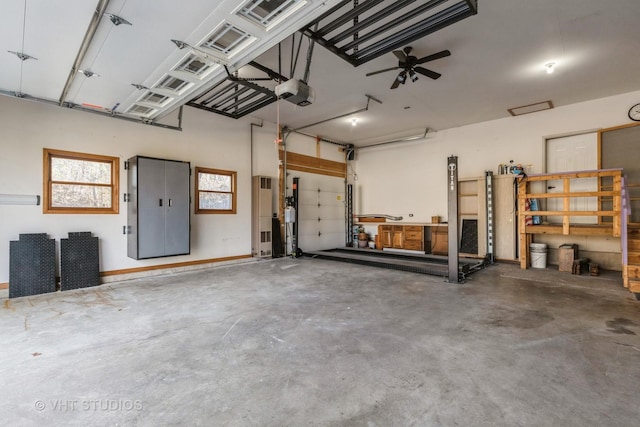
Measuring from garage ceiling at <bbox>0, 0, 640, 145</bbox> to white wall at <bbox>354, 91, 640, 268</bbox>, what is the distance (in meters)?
0.48

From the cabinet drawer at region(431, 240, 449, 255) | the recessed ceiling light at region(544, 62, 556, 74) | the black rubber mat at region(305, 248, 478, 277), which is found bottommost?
the black rubber mat at region(305, 248, 478, 277)

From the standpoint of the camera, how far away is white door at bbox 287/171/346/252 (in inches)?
340

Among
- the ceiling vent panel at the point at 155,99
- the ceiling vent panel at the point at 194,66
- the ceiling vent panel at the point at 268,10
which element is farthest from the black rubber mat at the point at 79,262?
the ceiling vent panel at the point at 268,10

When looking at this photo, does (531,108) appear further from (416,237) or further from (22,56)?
(22,56)

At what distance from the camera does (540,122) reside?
22.1 feet

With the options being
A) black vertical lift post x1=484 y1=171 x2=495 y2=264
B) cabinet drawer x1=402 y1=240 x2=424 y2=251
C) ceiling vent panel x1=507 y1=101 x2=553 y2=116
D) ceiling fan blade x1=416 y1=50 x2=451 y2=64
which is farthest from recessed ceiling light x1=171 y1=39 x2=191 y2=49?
cabinet drawer x1=402 y1=240 x2=424 y2=251

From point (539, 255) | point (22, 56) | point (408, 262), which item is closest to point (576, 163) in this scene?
point (539, 255)

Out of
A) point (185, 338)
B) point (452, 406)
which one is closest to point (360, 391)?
point (452, 406)

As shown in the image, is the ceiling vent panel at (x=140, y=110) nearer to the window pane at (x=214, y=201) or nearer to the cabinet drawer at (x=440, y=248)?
the window pane at (x=214, y=201)

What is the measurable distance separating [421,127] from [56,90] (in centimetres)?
781

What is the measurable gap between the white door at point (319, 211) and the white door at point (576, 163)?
5708 millimetres

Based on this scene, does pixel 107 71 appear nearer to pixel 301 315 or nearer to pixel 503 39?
pixel 301 315

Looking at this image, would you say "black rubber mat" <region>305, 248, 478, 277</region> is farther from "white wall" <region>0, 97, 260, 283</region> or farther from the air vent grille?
the air vent grille

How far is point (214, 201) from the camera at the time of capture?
660cm
